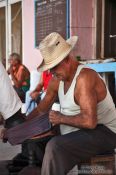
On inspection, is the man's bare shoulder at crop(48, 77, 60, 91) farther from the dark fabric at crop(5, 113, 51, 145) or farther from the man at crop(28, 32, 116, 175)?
the dark fabric at crop(5, 113, 51, 145)

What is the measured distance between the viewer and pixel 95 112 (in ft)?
10.3

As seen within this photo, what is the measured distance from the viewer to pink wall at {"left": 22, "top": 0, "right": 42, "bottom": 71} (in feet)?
28.7

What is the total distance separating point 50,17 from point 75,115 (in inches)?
205

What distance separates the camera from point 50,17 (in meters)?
8.16

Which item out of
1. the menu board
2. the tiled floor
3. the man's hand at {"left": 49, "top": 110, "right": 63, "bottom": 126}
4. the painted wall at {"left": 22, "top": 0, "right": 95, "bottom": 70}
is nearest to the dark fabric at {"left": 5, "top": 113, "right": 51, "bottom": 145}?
the man's hand at {"left": 49, "top": 110, "right": 63, "bottom": 126}

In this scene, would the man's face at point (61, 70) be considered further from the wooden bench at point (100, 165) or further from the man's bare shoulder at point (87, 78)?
the wooden bench at point (100, 165)

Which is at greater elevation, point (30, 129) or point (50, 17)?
point (50, 17)

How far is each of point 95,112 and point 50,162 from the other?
1.59 feet

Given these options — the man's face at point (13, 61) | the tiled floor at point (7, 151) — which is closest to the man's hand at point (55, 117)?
the tiled floor at point (7, 151)

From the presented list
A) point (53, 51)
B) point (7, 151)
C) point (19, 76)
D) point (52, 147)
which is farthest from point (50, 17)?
point (52, 147)

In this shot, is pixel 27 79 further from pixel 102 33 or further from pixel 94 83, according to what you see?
pixel 94 83

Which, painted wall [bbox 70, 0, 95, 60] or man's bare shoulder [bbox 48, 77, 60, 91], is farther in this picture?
painted wall [bbox 70, 0, 95, 60]

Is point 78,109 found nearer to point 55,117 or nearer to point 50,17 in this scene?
point 55,117

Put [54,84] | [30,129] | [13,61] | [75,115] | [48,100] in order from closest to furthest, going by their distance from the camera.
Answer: [75,115] < [30,129] < [54,84] < [48,100] < [13,61]
